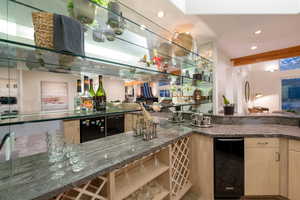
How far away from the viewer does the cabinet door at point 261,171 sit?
1.69 metres

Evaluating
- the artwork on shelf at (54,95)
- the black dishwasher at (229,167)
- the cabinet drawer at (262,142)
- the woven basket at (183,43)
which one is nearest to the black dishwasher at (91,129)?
the artwork on shelf at (54,95)

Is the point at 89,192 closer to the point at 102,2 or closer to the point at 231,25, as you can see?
the point at 102,2

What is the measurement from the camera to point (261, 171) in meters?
1.70

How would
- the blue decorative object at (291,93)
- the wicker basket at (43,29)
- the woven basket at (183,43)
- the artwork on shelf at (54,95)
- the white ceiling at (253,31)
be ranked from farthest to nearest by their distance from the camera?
the blue decorative object at (291,93) < the artwork on shelf at (54,95) < the woven basket at (183,43) < the white ceiling at (253,31) < the wicker basket at (43,29)

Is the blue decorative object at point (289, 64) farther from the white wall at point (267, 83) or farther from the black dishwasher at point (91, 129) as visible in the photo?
the black dishwasher at point (91, 129)

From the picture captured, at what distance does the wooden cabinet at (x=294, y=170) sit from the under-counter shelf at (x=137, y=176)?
1499mm

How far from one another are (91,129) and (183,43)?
2358 millimetres

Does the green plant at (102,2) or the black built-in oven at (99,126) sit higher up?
the green plant at (102,2)

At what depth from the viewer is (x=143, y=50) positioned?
2.12m

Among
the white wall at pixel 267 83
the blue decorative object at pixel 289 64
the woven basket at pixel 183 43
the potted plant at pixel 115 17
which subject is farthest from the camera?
the white wall at pixel 267 83

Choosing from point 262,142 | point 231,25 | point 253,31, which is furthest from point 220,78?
point 262,142

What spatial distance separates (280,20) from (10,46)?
2985 mm

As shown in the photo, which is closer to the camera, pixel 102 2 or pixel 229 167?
pixel 102 2

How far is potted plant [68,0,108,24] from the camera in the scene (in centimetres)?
106
